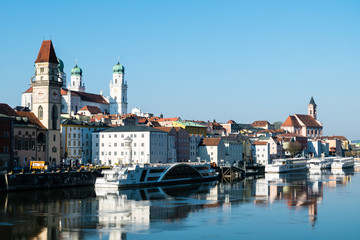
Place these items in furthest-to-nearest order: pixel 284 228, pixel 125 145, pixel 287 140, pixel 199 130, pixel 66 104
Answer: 1. pixel 287 140
2. pixel 66 104
3. pixel 199 130
4. pixel 125 145
5. pixel 284 228

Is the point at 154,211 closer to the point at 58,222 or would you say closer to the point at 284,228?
the point at 58,222

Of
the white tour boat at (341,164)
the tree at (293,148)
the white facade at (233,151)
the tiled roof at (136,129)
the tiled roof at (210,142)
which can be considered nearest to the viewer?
the tiled roof at (136,129)

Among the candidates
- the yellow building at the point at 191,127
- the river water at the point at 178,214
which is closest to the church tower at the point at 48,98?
the river water at the point at 178,214

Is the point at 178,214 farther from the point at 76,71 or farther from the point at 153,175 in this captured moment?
the point at 76,71

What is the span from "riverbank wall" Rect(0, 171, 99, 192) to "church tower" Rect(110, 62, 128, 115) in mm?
104402

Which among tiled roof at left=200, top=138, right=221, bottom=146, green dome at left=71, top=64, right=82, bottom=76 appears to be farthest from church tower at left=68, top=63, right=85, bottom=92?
tiled roof at left=200, top=138, right=221, bottom=146

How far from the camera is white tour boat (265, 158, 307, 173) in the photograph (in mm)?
129625

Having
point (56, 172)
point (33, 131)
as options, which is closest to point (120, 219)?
point (56, 172)

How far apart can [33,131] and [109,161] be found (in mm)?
20816

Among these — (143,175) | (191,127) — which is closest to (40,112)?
(143,175)

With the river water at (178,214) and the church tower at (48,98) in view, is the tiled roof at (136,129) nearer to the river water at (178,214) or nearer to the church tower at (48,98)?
the church tower at (48,98)

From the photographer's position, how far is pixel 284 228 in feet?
153

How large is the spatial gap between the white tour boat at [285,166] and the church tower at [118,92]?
62593 mm

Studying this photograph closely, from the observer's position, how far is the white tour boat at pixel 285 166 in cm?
12962
